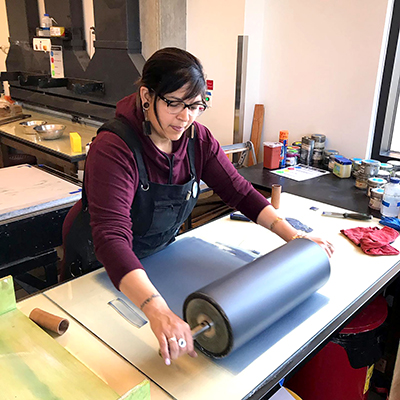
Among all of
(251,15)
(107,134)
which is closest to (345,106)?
(251,15)

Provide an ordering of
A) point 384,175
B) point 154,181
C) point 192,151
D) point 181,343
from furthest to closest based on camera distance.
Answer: point 384,175 → point 192,151 → point 154,181 → point 181,343

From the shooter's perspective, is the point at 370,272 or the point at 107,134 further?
the point at 370,272

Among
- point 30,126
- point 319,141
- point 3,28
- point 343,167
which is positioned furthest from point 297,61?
point 3,28

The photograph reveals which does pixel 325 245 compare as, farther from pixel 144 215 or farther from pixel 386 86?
pixel 386 86

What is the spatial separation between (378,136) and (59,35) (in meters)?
2.55

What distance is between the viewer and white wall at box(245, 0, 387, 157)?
217 centimetres

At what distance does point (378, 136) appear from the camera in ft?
7.48

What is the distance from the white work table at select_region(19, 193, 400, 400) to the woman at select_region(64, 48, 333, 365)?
0.25ft

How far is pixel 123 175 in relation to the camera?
3.63ft

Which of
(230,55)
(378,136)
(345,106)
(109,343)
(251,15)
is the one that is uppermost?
(251,15)

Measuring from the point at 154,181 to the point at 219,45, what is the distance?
1.73m

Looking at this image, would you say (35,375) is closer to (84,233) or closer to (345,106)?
(84,233)

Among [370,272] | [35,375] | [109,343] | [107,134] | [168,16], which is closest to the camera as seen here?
[35,375]

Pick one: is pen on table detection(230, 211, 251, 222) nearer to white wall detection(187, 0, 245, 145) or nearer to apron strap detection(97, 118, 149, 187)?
apron strap detection(97, 118, 149, 187)
